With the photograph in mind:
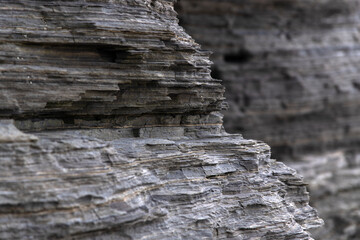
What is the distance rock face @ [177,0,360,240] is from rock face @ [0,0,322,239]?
1058 centimetres

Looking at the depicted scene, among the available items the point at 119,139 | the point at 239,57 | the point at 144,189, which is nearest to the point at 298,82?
the point at 239,57

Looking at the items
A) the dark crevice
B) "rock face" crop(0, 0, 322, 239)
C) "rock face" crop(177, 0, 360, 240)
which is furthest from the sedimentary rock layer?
the dark crevice

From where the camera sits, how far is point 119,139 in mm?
7801

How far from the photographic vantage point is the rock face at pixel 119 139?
20.6 feet

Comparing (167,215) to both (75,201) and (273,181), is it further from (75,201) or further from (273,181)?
(273,181)

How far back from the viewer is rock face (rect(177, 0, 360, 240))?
1939cm

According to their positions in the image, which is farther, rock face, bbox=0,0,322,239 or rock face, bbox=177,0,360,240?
rock face, bbox=177,0,360,240

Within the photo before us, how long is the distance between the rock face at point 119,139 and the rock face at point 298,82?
10577mm

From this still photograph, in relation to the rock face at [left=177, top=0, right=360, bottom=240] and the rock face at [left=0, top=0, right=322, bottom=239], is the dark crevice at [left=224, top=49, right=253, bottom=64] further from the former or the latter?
the rock face at [left=0, top=0, right=322, bottom=239]

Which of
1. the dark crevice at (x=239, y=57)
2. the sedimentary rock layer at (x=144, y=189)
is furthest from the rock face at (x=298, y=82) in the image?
the sedimentary rock layer at (x=144, y=189)

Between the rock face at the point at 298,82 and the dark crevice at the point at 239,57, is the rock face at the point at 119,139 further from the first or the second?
the dark crevice at the point at 239,57

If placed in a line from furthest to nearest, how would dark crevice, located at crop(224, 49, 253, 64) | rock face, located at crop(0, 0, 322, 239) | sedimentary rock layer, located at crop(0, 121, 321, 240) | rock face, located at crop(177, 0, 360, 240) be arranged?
1. dark crevice, located at crop(224, 49, 253, 64)
2. rock face, located at crop(177, 0, 360, 240)
3. rock face, located at crop(0, 0, 322, 239)
4. sedimentary rock layer, located at crop(0, 121, 321, 240)

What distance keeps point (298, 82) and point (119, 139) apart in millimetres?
14028

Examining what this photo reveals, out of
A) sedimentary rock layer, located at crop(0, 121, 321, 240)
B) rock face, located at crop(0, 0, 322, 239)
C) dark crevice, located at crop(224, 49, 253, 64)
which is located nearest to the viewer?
sedimentary rock layer, located at crop(0, 121, 321, 240)
